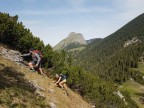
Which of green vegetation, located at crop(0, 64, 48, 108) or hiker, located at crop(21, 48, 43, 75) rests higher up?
hiker, located at crop(21, 48, 43, 75)

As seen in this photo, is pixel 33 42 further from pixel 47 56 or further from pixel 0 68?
pixel 0 68

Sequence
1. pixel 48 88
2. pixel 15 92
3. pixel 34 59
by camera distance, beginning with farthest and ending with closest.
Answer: pixel 48 88 < pixel 34 59 < pixel 15 92

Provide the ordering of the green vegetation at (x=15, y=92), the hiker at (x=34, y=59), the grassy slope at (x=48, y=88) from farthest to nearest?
the hiker at (x=34, y=59), the grassy slope at (x=48, y=88), the green vegetation at (x=15, y=92)

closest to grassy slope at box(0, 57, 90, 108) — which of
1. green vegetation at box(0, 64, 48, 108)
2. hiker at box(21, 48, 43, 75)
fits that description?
hiker at box(21, 48, 43, 75)

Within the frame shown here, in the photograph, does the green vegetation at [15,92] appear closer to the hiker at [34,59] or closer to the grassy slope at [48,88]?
the grassy slope at [48,88]

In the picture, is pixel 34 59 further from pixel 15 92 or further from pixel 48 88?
pixel 15 92

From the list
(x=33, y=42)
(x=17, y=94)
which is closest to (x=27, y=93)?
(x=17, y=94)

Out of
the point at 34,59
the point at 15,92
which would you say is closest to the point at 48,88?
the point at 34,59

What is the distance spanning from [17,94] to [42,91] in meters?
4.66

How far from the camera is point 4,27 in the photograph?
122ft

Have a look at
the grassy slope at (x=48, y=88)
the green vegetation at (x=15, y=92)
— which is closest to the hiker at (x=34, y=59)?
the grassy slope at (x=48, y=88)

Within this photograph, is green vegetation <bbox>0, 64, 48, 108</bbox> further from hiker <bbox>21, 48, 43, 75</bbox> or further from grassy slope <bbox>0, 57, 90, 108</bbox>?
hiker <bbox>21, 48, 43, 75</bbox>

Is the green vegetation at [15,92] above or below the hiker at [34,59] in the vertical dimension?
below

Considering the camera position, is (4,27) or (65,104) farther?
(4,27)
